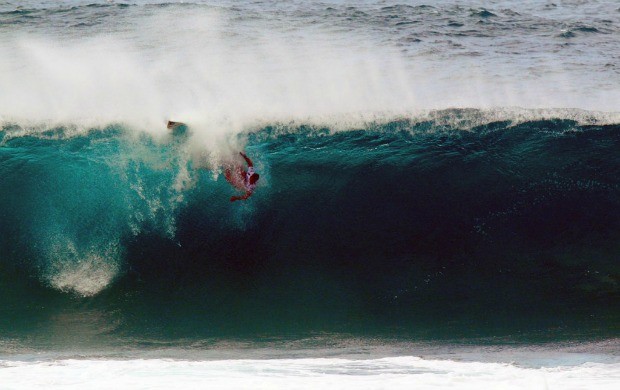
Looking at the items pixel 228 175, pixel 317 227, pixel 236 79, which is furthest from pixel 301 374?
pixel 236 79

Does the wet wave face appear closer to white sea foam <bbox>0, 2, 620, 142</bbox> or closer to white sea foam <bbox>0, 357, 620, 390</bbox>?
white sea foam <bbox>0, 2, 620, 142</bbox>

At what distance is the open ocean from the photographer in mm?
9797

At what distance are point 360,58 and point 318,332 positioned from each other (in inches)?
352

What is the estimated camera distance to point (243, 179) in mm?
11938

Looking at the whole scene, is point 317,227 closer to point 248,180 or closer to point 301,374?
point 248,180

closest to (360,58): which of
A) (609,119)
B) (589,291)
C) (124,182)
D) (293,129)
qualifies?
(293,129)

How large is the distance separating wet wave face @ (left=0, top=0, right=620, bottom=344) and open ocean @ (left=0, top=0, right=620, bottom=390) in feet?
0.15

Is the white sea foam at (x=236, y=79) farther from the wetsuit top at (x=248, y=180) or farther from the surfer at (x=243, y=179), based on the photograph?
the wetsuit top at (x=248, y=180)

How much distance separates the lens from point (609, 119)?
45.6 feet

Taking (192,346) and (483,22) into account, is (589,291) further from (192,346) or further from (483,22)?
(483,22)

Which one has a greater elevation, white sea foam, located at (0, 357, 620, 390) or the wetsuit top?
the wetsuit top

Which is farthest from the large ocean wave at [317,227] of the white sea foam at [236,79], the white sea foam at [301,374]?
the white sea foam at [301,374]

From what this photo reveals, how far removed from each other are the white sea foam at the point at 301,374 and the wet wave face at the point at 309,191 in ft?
3.29

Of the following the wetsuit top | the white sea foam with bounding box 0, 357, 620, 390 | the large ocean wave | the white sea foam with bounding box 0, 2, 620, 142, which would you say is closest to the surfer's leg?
the large ocean wave
